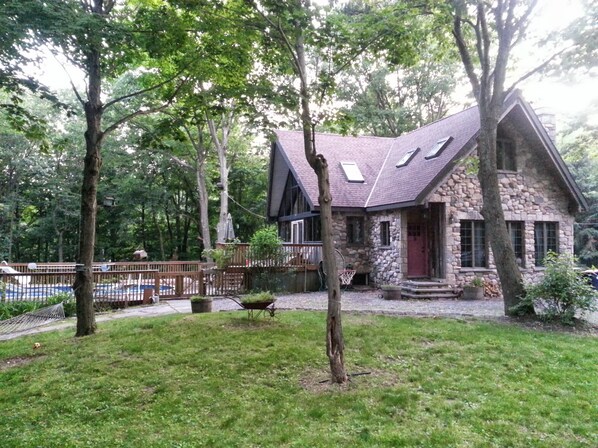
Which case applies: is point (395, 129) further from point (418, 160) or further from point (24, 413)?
point (24, 413)

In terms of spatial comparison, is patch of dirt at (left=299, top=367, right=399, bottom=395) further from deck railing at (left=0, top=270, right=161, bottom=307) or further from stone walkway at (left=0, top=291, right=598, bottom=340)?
deck railing at (left=0, top=270, right=161, bottom=307)

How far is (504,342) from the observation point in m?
6.90

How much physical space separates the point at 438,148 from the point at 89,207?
11.3 metres

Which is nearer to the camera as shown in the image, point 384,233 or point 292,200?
point 384,233

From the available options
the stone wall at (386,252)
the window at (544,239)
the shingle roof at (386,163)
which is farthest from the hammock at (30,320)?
the window at (544,239)

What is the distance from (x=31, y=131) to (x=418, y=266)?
39.0 ft

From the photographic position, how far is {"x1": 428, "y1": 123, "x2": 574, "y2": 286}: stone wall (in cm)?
1374

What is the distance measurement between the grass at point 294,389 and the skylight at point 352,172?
380 inches

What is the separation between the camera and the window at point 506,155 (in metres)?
14.6

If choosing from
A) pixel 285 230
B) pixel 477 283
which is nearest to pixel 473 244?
pixel 477 283

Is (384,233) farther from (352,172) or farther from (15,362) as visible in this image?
(15,362)

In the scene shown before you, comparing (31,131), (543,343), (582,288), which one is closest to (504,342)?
(543,343)

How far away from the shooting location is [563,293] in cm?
846

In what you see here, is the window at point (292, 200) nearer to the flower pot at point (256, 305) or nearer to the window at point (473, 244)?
the window at point (473, 244)
